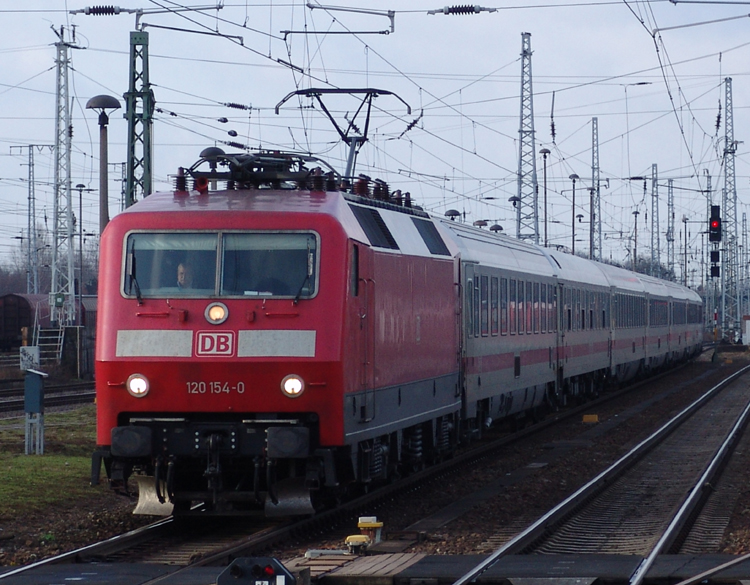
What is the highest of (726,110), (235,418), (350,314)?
(726,110)

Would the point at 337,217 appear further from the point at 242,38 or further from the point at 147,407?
the point at 242,38

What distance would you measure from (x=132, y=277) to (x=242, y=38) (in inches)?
413

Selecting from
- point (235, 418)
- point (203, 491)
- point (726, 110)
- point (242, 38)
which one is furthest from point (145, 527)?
point (726, 110)

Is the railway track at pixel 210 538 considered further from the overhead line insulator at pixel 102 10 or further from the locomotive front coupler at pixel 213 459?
the overhead line insulator at pixel 102 10

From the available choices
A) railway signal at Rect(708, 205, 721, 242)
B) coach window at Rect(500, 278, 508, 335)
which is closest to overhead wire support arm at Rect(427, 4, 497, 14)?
coach window at Rect(500, 278, 508, 335)

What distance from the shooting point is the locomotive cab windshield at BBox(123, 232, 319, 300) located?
11219 millimetres

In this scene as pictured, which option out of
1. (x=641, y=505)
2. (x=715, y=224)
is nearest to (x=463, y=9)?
(x=641, y=505)

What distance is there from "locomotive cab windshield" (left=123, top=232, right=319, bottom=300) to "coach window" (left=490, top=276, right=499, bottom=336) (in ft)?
28.4

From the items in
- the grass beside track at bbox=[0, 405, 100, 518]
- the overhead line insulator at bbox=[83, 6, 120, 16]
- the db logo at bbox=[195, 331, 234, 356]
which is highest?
the overhead line insulator at bbox=[83, 6, 120, 16]

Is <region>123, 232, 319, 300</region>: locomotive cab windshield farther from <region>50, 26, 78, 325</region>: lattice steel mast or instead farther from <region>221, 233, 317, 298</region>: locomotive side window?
<region>50, 26, 78, 325</region>: lattice steel mast

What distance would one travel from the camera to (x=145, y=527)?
1160 cm

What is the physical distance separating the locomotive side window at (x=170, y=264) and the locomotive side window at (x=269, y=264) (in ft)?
0.54

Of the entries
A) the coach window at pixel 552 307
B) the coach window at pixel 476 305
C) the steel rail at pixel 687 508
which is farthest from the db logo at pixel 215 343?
the coach window at pixel 552 307

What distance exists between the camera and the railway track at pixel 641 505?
10.9 m
